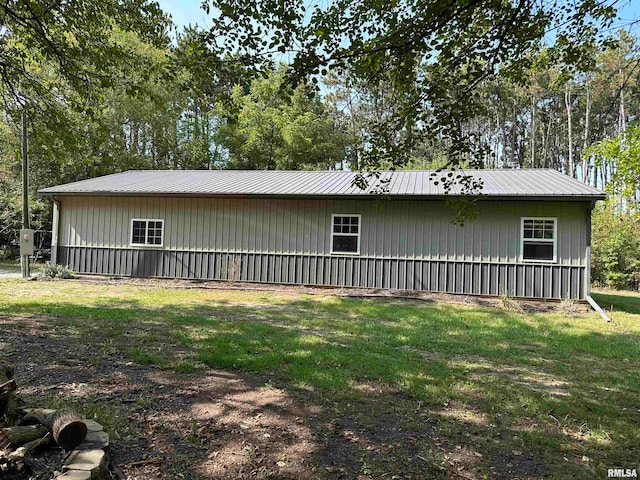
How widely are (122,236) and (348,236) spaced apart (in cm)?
712

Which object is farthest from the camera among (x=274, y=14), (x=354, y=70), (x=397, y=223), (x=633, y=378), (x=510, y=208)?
(x=397, y=223)

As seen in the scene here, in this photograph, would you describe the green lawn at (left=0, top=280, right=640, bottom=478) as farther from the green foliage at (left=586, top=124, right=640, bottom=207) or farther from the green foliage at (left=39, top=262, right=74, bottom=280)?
the green foliage at (left=586, top=124, right=640, bottom=207)

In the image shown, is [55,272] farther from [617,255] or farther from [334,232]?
Result: [617,255]

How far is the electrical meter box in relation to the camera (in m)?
11.9

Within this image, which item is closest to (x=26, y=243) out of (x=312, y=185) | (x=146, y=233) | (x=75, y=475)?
(x=146, y=233)

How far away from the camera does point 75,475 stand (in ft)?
6.49

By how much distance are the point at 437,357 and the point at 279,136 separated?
22365 millimetres

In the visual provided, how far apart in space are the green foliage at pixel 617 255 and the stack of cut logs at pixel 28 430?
1730 cm

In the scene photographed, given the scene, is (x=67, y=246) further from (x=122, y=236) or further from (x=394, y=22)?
(x=394, y=22)

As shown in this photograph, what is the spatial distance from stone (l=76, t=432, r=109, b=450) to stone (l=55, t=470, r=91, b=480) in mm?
292

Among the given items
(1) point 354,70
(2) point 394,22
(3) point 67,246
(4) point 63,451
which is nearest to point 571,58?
(2) point 394,22

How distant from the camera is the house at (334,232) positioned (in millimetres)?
10070

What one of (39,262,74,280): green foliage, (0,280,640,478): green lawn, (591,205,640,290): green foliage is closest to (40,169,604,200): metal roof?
(39,262,74,280): green foliage

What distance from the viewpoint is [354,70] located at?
388 cm
